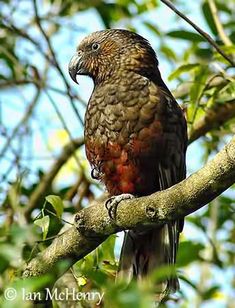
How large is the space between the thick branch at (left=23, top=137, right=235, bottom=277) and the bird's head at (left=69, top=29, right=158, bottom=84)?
1.42m

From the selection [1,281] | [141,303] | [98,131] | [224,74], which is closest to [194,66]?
[224,74]

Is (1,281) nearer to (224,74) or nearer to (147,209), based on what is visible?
(147,209)

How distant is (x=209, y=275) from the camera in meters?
5.98

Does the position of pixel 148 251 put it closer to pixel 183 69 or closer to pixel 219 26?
pixel 183 69

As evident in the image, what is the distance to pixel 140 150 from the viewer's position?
13.8ft

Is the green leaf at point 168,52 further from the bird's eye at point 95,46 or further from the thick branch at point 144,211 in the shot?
the thick branch at point 144,211

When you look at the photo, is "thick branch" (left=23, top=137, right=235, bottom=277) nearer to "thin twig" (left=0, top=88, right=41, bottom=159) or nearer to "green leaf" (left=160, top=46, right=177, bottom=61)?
"thin twig" (left=0, top=88, right=41, bottom=159)

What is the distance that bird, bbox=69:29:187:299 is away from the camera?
4.22 metres

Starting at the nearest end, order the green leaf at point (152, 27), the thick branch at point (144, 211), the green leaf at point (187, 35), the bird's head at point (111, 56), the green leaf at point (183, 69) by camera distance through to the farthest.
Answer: the thick branch at point (144, 211), the bird's head at point (111, 56), the green leaf at point (183, 69), the green leaf at point (187, 35), the green leaf at point (152, 27)

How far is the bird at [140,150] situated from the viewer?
4223mm

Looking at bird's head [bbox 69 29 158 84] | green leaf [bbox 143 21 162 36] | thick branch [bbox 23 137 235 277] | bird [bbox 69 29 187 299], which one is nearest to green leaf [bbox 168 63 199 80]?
bird's head [bbox 69 29 158 84]

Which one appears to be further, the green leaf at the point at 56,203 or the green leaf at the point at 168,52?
the green leaf at the point at 168,52

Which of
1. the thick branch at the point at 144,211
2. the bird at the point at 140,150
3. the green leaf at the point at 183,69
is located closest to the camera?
the thick branch at the point at 144,211

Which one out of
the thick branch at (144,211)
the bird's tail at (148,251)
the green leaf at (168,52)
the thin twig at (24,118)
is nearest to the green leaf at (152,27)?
the green leaf at (168,52)
